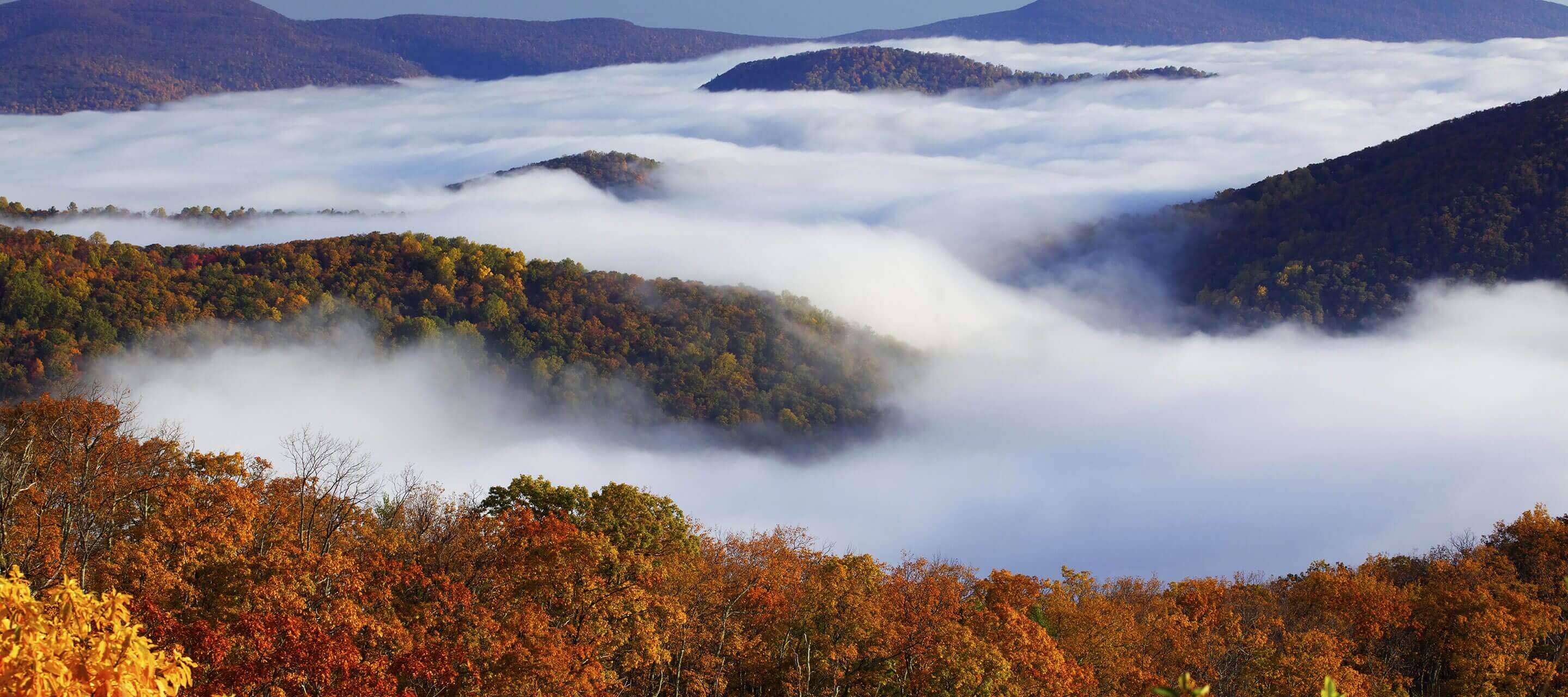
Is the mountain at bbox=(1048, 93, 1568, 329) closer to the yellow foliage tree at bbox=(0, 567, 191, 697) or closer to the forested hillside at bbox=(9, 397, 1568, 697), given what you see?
the forested hillside at bbox=(9, 397, 1568, 697)

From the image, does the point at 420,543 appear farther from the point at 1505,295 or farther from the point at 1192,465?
the point at 1505,295


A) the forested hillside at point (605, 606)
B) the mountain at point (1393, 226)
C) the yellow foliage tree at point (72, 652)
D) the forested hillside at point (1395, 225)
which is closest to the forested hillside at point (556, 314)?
the mountain at point (1393, 226)

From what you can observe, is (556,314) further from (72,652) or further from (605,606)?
(72,652)

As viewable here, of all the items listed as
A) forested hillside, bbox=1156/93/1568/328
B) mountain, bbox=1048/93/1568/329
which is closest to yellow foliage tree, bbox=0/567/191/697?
mountain, bbox=1048/93/1568/329

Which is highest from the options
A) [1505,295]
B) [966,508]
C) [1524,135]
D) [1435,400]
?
[1524,135]

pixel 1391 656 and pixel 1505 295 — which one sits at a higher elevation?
pixel 1505 295

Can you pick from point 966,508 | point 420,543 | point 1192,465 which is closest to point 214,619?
point 420,543

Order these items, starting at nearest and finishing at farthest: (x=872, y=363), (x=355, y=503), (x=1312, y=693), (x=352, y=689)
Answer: (x=352, y=689), (x=1312, y=693), (x=355, y=503), (x=872, y=363)
